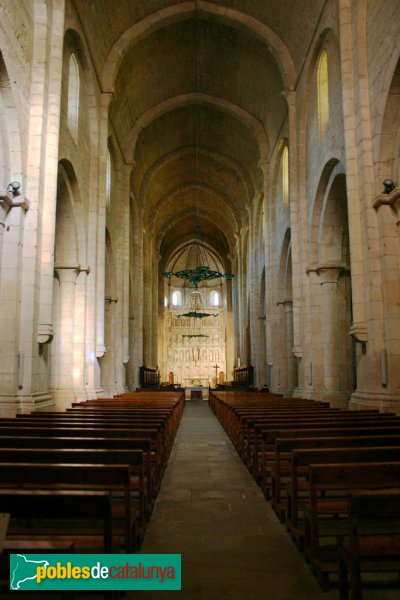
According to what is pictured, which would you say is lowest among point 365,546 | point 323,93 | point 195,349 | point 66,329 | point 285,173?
point 365,546

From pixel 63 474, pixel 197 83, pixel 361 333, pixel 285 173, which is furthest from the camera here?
pixel 197 83

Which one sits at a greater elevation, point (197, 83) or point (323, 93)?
point (197, 83)

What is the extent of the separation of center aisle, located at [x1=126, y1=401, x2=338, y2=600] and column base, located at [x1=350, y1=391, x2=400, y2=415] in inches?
137

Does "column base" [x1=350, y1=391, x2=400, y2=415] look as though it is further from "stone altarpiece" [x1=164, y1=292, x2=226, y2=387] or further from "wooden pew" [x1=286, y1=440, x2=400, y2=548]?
"stone altarpiece" [x1=164, y1=292, x2=226, y2=387]

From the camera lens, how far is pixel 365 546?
3.18m

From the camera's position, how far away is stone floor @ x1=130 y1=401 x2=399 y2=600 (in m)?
3.59

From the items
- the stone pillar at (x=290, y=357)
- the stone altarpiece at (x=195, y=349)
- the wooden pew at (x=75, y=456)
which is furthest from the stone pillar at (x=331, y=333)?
the stone altarpiece at (x=195, y=349)

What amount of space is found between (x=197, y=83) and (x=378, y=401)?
19.1m

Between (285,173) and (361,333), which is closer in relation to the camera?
(361,333)

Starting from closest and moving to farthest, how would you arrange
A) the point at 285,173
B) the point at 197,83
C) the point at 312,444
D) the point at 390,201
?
the point at 312,444 < the point at 390,201 < the point at 285,173 < the point at 197,83

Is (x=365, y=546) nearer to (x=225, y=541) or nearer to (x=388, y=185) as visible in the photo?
(x=225, y=541)

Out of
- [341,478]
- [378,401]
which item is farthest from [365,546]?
[378,401]

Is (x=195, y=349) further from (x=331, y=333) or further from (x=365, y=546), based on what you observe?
(x=365, y=546)

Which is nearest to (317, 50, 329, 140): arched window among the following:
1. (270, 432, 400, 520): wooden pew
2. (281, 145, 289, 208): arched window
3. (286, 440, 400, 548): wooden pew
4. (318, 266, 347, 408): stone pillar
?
(318, 266, 347, 408): stone pillar
